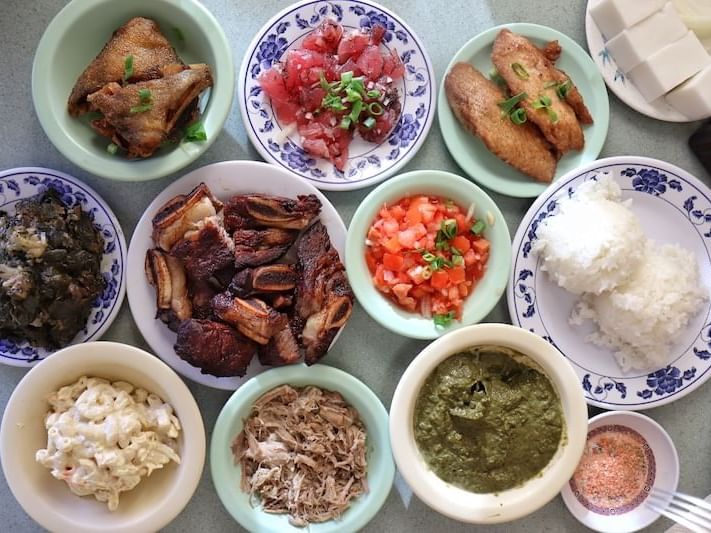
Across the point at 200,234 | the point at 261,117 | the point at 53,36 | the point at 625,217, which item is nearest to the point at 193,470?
the point at 200,234

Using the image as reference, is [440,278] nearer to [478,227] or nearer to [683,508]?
[478,227]

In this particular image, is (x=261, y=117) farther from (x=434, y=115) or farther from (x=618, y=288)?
(x=618, y=288)

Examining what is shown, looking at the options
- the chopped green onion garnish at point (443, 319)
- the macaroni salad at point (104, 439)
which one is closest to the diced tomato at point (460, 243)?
the chopped green onion garnish at point (443, 319)

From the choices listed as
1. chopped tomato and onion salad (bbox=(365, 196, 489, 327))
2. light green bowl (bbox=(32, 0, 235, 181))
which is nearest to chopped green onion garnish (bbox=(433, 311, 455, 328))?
chopped tomato and onion salad (bbox=(365, 196, 489, 327))

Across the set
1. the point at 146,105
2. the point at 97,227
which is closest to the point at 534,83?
the point at 146,105

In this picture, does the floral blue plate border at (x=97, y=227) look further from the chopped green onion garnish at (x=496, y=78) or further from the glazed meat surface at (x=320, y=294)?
the chopped green onion garnish at (x=496, y=78)

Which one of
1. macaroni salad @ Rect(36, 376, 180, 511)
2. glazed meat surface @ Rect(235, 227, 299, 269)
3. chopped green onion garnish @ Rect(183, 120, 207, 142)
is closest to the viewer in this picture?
macaroni salad @ Rect(36, 376, 180, 511)

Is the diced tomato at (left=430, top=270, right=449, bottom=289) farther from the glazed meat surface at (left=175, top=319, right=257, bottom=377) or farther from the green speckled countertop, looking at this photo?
the glazed meat surface at (left=175, top=319, right=257, bottom=377)
